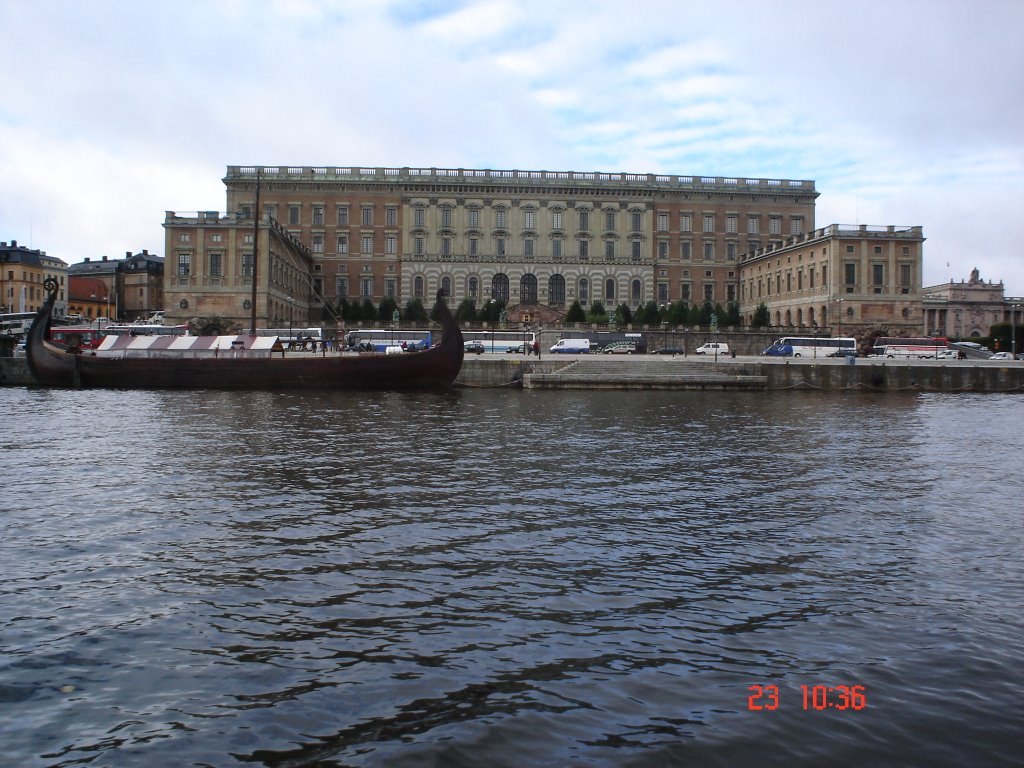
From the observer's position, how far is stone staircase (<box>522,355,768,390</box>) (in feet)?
159

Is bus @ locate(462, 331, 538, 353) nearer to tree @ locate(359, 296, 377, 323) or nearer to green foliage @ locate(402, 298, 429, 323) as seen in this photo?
green foliage @ locate(402, 298, 429, 323)

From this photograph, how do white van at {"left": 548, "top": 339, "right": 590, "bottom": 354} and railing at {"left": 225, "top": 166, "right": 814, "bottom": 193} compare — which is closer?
white van at {"left": 548, "top": 339, "right": 590, "bottom": 354}

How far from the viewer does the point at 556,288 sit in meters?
98.1

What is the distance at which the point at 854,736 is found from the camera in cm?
649

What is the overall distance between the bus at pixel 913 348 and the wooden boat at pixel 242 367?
37354mm

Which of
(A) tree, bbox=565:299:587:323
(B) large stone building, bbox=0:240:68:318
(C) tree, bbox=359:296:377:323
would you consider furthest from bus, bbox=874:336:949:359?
(B) large stone building, bbox=0:240:68:318

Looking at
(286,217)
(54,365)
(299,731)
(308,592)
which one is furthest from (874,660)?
(286,217)

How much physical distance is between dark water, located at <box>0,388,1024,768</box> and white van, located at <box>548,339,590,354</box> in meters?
47.3

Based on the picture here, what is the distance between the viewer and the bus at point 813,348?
6681 centimetres

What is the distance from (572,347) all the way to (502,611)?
59706mm

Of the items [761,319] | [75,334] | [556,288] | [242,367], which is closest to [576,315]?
[556,288]

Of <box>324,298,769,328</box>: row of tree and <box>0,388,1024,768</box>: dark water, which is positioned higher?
<box>324,298,769,328</box>: row of tree

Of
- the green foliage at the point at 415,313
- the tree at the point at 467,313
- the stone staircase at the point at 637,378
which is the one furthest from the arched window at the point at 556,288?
the stone staircase at the point at 637,378

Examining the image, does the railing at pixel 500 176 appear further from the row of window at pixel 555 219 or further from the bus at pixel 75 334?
the bus at pixel 75 334
